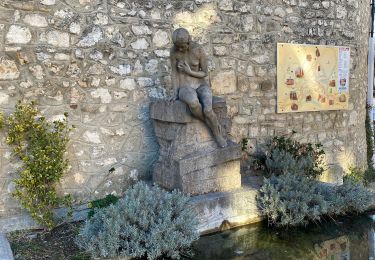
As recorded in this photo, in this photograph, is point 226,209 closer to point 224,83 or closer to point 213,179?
point 213,179

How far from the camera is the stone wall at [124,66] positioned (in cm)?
428

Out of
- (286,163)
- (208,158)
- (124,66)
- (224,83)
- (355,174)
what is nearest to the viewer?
(208,158)

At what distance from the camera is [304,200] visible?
453 centimetres

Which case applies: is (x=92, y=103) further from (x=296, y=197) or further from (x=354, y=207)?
(x=354, y=207)

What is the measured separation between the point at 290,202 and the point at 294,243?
51cm

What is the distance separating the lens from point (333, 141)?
662 cm

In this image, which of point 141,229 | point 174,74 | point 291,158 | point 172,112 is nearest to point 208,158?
point 172,112

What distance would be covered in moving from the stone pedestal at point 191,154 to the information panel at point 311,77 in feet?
5.60

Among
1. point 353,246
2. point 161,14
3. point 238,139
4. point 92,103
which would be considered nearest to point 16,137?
point 92,103

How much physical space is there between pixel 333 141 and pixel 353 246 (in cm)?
281

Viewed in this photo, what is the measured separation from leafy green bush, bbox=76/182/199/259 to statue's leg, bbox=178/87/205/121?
924mm

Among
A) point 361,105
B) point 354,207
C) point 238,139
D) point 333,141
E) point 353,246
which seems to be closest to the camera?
point 353,246

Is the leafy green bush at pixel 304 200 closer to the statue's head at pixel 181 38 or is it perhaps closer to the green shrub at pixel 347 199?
the green shrub at pixel 347 199

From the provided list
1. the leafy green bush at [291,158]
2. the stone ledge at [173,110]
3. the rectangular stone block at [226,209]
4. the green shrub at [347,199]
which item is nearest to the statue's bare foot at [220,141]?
the stone ledge at [173,110]
